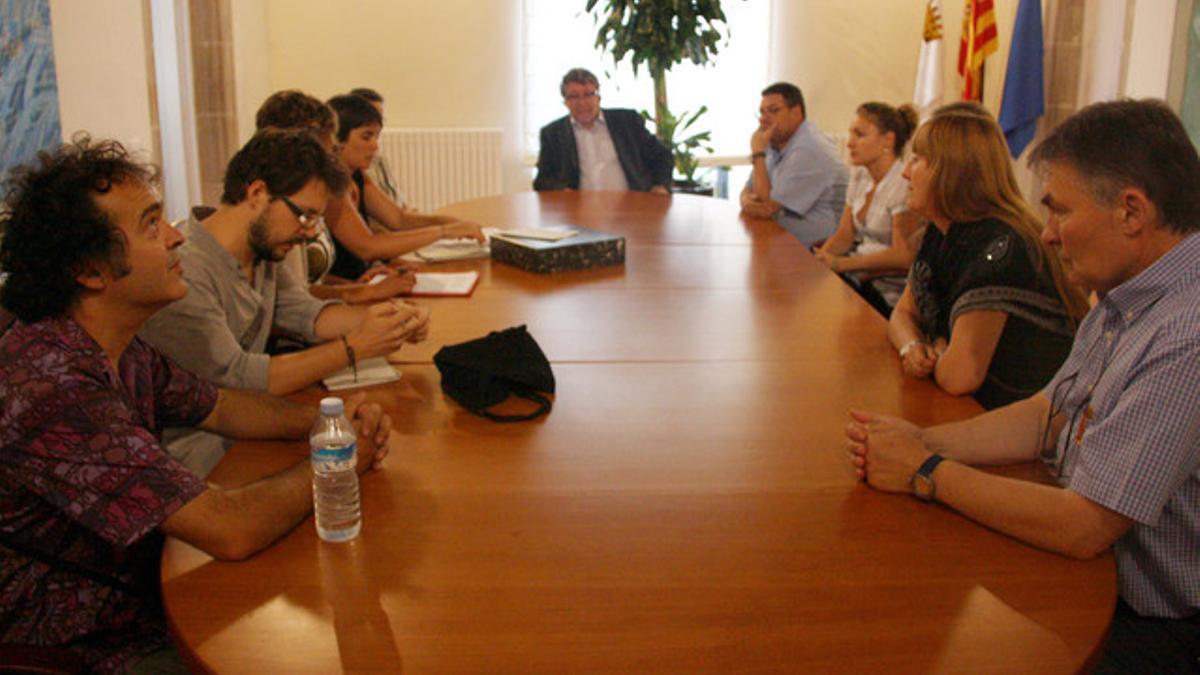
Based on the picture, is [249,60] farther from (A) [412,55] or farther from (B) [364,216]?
(B) [364,216]

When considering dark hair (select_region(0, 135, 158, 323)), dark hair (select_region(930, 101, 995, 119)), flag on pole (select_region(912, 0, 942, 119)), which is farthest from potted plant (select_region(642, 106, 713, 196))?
dark hair (select_region(0, 135, 158, 323))

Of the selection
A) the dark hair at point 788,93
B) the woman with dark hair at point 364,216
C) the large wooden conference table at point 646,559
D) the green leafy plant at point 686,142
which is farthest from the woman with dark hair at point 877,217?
the green leafy plant at point 686,142

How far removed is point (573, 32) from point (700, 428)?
5690 mm

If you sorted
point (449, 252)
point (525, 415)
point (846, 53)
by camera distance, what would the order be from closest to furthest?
point (525, 415) → point (449, 252) → point (846, 53)

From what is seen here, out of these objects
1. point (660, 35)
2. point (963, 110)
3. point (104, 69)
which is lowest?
point (963, 110)

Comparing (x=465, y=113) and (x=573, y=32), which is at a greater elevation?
(x=573, y=32)

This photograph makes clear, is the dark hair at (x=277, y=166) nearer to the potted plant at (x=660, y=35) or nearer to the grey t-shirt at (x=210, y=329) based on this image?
the grey t-shirt at (x=210, y=329)

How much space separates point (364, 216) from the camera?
4.27 meters

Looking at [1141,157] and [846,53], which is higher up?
[846,53]

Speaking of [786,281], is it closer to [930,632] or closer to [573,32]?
[930,632]

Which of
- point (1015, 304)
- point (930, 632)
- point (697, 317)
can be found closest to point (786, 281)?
point (697, 317)

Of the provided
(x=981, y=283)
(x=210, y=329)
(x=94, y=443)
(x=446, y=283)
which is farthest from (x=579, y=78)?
(x=94, y=443)

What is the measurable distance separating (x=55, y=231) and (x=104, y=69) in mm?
3471

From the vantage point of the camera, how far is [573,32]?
711 cm
